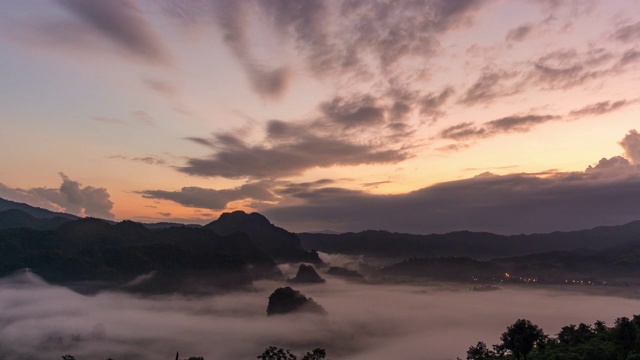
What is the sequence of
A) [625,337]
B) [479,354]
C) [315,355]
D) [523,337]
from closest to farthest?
1. [625,337]
2. [315,355]
3. [523,337]
4. [479,354]

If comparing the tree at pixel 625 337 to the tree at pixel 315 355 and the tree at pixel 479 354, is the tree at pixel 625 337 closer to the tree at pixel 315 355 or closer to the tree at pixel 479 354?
the tree at pixel 479 354

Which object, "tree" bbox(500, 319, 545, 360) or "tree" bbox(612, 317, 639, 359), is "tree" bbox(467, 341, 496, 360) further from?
"tree" bbox(612, 317, 639, 359)

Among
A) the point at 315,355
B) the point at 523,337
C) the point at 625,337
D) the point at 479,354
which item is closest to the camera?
the point at 625,337

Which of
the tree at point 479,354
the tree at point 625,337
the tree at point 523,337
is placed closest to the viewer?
the tree at point 625,337

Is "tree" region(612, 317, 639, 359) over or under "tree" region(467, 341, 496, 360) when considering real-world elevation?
over

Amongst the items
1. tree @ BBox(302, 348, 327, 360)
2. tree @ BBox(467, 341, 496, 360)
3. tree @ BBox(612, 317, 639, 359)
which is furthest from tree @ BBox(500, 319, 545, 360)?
tree @ BBox(302, 348, 327, 360)

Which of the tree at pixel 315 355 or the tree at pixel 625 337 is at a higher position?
the tree at pixel 625 337

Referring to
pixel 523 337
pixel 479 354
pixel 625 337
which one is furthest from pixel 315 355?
pixel 625 337

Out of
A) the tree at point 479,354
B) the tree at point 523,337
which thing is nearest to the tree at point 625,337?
the tree at point 523,337

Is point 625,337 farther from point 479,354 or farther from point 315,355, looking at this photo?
point 315,355

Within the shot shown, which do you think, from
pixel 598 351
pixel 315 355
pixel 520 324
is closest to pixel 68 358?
pixel 315 355

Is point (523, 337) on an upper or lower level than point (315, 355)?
upper

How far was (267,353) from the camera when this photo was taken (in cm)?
10475

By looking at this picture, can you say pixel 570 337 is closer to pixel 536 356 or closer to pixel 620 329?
pixel 536 356
